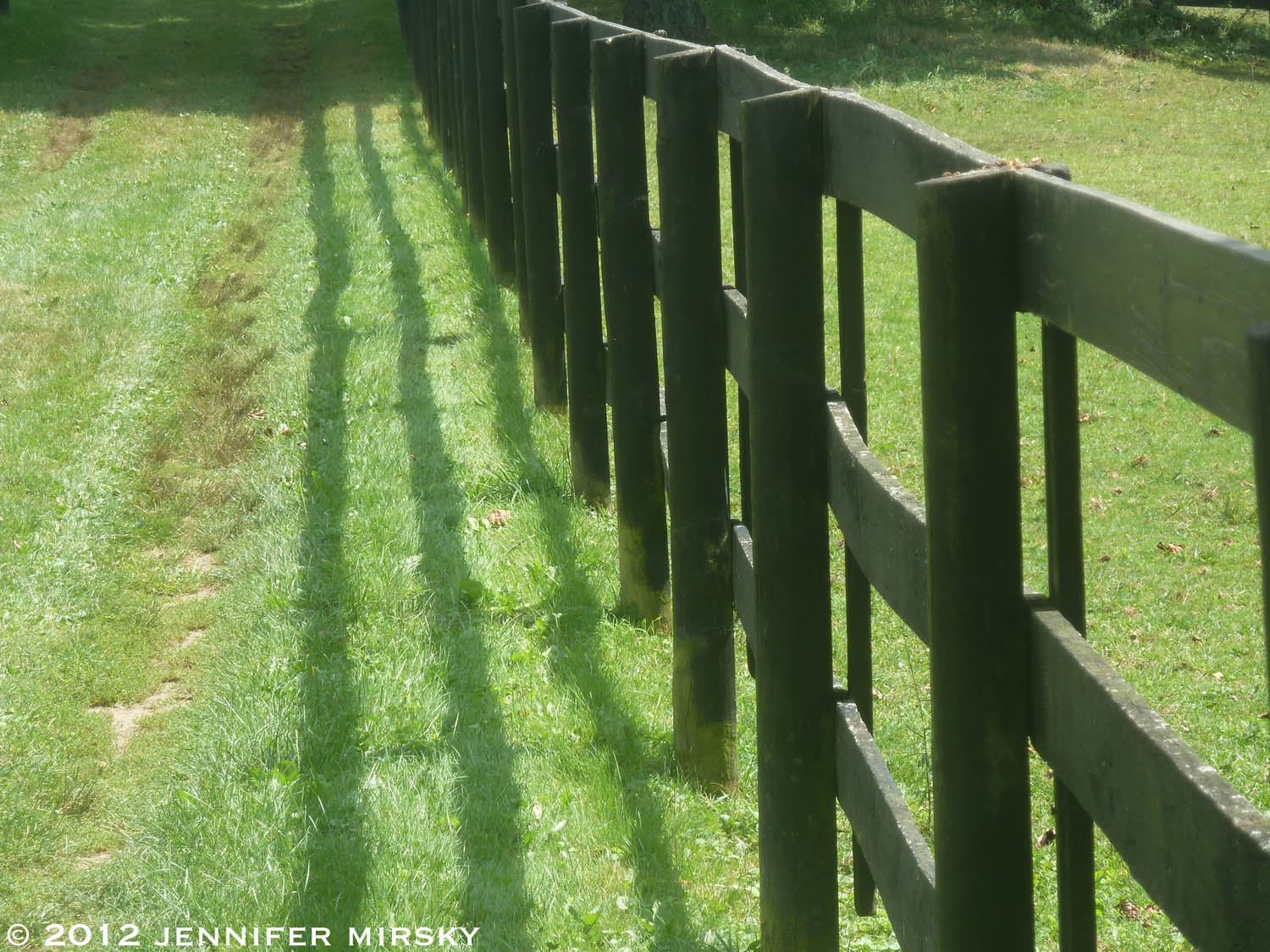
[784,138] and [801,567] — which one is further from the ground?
[784,138]

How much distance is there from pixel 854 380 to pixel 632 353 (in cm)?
231

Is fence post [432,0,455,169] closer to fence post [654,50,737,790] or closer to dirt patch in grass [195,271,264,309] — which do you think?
dirt patch in grass [195,271,264,309]

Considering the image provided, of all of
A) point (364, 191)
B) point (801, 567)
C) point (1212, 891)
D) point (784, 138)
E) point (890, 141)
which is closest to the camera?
point (1212, 891)

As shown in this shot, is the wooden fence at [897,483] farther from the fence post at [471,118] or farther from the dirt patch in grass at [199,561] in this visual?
the fence post at [471,118]

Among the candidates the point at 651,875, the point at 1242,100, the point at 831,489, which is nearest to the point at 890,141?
the point at 831,489

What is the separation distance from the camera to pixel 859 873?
132 inches

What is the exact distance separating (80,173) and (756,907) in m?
16.3

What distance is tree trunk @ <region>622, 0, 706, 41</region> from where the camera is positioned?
Result: 22016 millimetres

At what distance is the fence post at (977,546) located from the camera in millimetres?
1851

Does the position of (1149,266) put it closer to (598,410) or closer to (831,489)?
(831,489)

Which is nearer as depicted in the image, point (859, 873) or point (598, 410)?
point (859, 873)

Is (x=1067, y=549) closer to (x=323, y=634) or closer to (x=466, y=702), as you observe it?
(x=466, y=702)

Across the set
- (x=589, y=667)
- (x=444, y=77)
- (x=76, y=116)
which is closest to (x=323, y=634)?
(x=589, y=667)

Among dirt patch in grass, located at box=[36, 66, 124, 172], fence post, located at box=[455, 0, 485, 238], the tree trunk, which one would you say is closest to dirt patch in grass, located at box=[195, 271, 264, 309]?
fence post, located at box=[455, 0, 485, 238]
